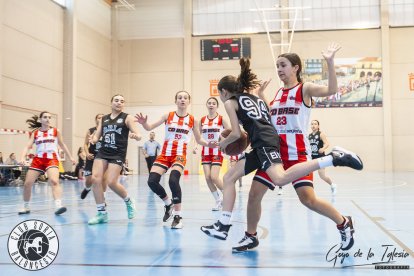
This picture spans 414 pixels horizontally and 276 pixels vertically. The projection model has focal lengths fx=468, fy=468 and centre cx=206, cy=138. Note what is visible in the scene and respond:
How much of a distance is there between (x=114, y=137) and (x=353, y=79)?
23487mm

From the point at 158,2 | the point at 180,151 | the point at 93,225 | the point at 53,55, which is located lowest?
the point at 93,225

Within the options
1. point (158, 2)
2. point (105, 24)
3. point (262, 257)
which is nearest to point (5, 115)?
point (105, 24)

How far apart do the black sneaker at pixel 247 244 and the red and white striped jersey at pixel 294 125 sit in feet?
2.90

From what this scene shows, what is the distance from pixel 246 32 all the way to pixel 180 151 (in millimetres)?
23107

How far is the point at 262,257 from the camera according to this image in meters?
4.33

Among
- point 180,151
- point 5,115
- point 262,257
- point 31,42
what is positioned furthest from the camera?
point 31,42

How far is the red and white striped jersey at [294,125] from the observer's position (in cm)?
446

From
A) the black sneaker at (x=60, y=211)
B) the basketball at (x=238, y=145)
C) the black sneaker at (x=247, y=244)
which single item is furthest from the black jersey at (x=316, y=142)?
the black sneaker at (x=247, y=244)

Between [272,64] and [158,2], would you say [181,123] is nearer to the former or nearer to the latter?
[272,64]

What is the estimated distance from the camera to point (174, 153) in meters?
6.82

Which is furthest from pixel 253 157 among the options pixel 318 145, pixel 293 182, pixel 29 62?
pixel 29 62

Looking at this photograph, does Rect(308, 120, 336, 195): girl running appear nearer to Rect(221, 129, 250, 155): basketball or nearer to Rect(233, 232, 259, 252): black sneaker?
Rect(221, 129, 250, 155): basketball

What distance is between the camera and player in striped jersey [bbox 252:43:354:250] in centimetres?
430

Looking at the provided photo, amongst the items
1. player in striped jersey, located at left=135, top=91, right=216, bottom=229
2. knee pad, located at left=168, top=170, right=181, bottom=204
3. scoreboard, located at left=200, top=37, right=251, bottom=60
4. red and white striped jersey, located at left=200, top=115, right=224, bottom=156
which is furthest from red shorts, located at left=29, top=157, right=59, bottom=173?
scoreboard, located at left=200, top=37, right=251, bottom=60
